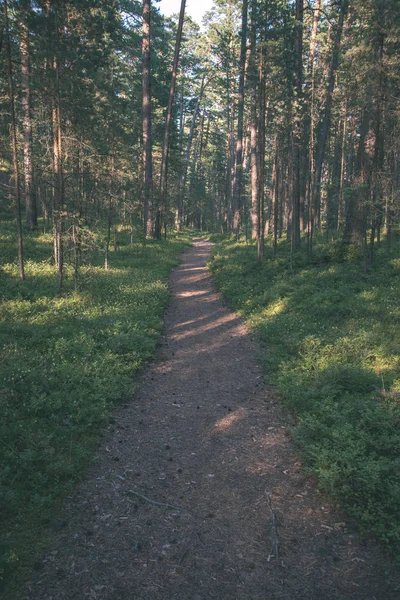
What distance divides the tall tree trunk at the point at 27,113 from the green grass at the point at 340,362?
37.0 feet

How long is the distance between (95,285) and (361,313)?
384 inches

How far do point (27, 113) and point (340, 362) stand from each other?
1702cm

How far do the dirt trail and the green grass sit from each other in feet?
1.48

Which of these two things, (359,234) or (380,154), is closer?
(380,154)

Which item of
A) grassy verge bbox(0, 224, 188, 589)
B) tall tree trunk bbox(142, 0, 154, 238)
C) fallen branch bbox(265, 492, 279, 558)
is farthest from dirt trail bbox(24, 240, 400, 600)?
tall tree trunk bbox(142, 0, 154, 238)

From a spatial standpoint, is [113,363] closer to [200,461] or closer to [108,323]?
[108,323]

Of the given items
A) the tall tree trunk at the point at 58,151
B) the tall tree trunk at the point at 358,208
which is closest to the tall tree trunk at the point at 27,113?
the tall tree trunk at the point at 58,151

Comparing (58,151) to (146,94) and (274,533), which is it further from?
(146,94)

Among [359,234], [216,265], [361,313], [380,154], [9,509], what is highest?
[380,154]

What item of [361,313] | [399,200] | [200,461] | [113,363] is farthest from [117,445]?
[399,200]

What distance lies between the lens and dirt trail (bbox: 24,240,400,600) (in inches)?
144

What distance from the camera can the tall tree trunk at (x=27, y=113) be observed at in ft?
39.6

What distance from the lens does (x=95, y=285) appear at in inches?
552

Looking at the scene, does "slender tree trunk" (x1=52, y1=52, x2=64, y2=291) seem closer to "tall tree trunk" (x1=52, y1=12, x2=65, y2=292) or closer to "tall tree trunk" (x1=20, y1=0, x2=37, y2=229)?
"tall tree trunk" (x1=52, y1=12, x2=65, y2=292)
